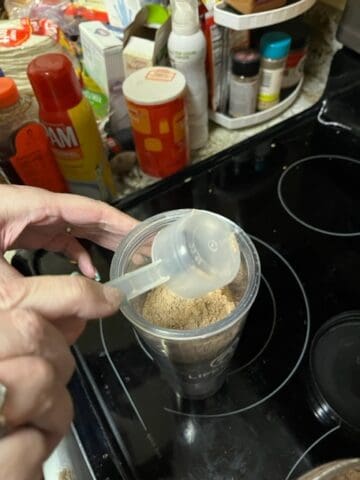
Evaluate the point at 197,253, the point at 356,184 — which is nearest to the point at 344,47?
the point at 356,184

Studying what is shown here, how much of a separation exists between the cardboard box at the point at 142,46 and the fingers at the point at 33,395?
486 millimetres

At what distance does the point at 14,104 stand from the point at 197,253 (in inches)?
13.6

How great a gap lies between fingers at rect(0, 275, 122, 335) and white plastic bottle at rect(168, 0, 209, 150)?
0.41 metres

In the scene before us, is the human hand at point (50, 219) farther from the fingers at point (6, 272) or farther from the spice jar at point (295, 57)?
the spice jar at point (295, 57)

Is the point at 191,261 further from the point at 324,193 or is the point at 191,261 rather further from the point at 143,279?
the point at 324,193

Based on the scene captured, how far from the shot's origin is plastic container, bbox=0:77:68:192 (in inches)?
20.7

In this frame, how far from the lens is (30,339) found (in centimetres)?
28

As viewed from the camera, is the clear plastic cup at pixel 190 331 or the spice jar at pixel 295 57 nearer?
the clear plastic cup at pixel 190 331

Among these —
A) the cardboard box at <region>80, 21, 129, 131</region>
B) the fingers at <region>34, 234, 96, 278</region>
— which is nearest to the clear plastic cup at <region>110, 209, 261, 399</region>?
the fingers at <region>34, 234, 96, 278</region>

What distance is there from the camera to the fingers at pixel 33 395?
0.26 metres

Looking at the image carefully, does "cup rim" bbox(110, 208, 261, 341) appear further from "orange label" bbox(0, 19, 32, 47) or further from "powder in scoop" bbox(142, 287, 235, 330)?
"orange label" bbox(0, 19, 32, 47)

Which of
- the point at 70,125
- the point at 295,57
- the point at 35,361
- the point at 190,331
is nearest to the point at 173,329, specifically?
the point at 190,331

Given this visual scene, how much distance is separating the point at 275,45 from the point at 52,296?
0.53 metres

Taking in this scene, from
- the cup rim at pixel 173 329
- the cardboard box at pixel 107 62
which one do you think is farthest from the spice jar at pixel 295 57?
the cup rim at pixel 173 329
